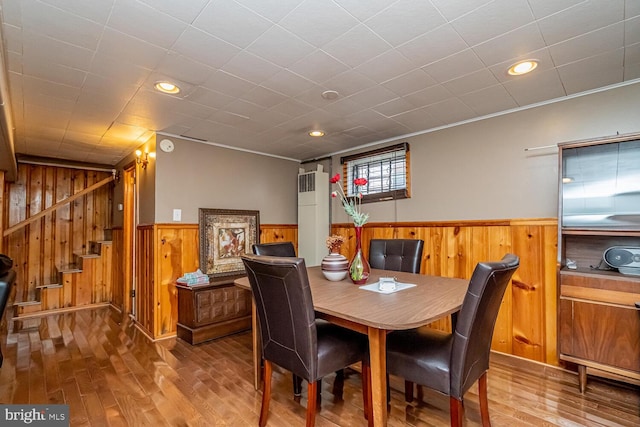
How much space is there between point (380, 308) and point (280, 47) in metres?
1.51

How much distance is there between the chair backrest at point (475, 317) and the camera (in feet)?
4.33

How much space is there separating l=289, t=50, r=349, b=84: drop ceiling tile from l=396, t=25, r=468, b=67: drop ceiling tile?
0.39 m

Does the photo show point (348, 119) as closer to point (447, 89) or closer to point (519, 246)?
point (447, 89)

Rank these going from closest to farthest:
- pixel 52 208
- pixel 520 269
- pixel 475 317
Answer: pixel 475 317 < pixel 520 269 < pixel 52 208

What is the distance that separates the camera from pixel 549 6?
1.47 meters

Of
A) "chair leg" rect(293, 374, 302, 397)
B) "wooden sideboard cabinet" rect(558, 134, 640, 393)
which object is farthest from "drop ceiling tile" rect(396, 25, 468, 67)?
"chair leg" rect(293, 374, 302, 397)

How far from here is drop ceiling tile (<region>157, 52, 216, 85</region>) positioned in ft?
6.24

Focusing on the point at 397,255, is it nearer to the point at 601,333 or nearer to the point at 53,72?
the point at 601,333

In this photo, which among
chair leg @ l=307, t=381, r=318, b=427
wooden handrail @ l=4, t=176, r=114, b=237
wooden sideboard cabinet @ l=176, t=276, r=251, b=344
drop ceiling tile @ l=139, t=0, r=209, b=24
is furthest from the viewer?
wooden handrail @ l=4, t=176, r=114, b=237

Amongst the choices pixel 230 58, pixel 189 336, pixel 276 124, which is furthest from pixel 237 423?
pixel 276 124

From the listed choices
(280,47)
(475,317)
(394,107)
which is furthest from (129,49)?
(475,317)

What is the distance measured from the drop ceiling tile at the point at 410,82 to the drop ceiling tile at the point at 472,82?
156 mm

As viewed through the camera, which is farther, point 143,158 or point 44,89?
point 143,158

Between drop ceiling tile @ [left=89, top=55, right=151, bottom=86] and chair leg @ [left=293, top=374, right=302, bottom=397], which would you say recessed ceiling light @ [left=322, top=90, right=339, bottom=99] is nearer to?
drop ceiling tile @ [left=89, top=55, right=151, bottom=86]
